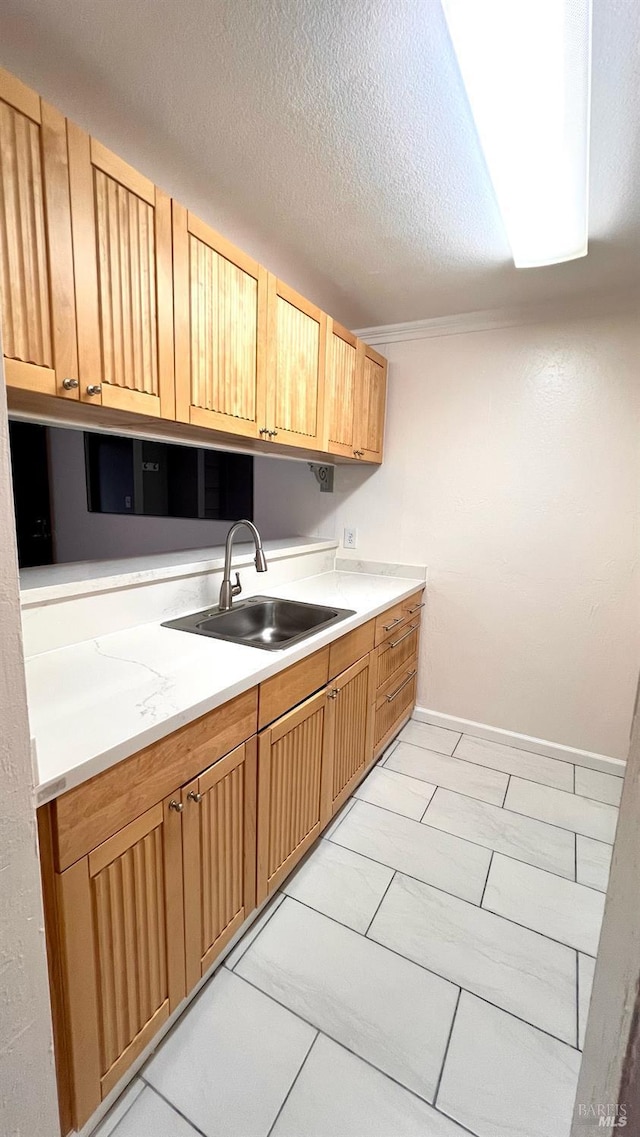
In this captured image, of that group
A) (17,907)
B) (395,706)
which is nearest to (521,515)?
(395,706)

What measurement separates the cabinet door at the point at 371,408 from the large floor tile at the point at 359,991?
2.02m

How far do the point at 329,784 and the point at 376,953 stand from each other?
527 millimetres

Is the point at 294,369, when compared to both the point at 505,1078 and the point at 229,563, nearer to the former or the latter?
the point at 229,563

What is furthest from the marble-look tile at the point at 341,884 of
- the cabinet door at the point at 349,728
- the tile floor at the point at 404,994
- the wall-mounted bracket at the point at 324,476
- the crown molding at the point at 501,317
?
the crown molding at the point at 501,317

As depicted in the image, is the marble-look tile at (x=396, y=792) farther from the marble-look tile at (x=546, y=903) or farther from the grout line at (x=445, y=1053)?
the grout line at (x=445, y=1053)

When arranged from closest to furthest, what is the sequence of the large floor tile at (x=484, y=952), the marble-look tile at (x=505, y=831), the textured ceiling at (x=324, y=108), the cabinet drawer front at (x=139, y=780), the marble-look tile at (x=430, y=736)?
the cabinet drawer front at (x=139, y=780) < the textured ceiling at (x=324, y=108) < the large floor tile at (x=484, y=952) < the marble-look tile at (x=505, y=831) < the marble-look tile at (x=430, y=736)

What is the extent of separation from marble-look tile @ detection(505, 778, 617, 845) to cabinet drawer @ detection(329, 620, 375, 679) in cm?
99

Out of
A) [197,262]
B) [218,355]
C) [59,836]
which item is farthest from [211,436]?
[59,836]

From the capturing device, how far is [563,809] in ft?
6.95

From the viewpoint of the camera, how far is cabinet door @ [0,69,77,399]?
925mm

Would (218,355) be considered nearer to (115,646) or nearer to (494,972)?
(115,646)

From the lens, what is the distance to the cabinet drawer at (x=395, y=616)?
7.06 ft

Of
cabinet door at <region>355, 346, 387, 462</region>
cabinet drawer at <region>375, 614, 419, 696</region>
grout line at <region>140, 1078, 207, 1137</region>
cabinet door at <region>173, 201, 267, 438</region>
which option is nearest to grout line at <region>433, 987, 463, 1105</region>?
grout line at <region>140, 1078, 207, 1137</region>

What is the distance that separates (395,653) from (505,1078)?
Result: 151 centimetres
